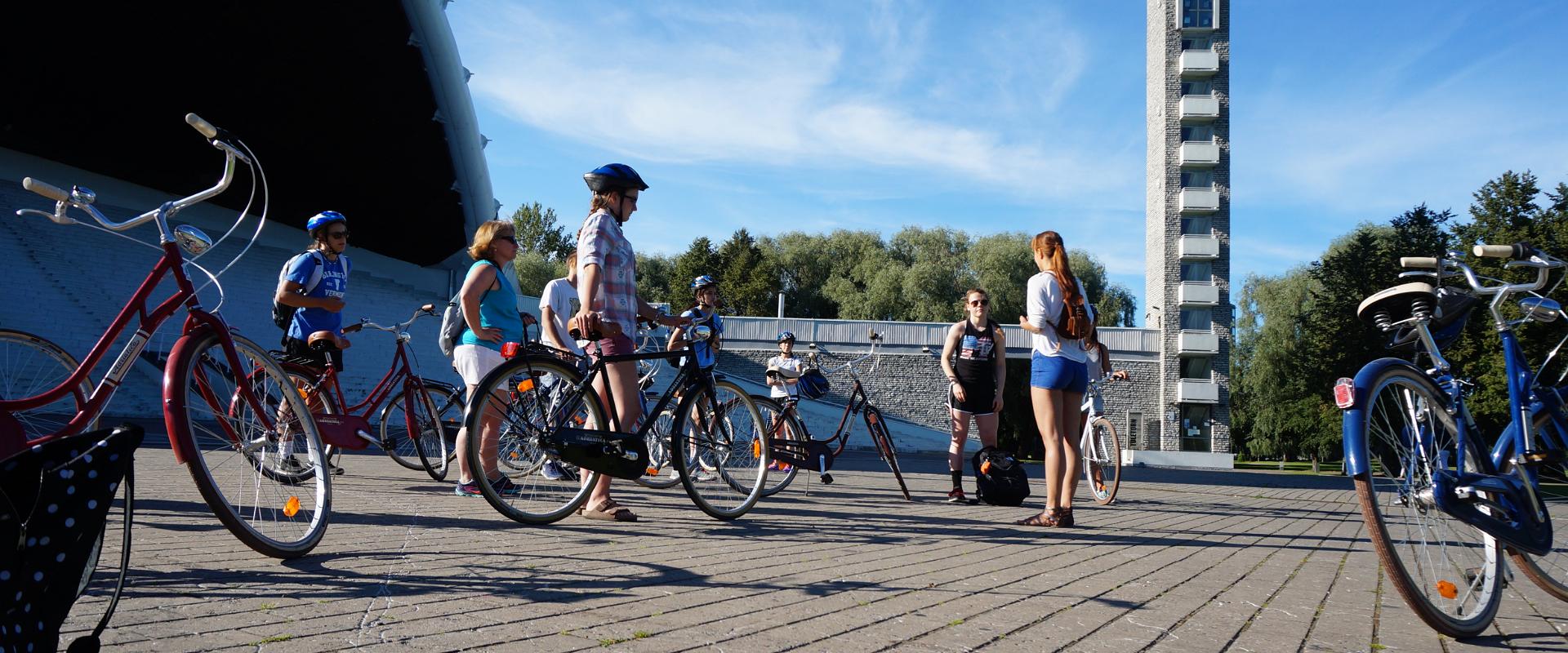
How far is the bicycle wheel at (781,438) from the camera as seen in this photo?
21.6 ft

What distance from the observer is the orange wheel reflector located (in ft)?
9.73

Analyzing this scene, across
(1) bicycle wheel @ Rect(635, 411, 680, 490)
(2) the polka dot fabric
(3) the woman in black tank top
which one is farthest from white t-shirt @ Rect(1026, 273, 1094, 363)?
(2) the polka dot fabric

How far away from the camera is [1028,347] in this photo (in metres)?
45.0

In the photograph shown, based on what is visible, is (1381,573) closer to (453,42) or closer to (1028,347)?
(453,42)

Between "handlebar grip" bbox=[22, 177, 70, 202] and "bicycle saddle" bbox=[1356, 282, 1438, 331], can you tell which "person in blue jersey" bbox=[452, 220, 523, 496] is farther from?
"bicycle saddle" bbox=[1356, 282, 1438, 331]

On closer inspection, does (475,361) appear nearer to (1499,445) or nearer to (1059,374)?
(1059,374)

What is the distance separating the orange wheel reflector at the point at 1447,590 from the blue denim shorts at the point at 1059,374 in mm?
3142

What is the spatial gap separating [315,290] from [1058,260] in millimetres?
4698

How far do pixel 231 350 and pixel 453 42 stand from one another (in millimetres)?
20573

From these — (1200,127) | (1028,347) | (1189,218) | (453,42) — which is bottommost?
(1028,347)

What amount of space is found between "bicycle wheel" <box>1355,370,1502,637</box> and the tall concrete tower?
50238 millimetres

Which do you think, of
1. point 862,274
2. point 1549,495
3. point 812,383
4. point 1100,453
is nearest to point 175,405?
point 1549,495

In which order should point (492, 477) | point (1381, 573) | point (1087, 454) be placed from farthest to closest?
point (1087, 454)
point (492, 477)
point (1381, 573)

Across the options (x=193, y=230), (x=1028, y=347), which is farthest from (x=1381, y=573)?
(x=1028, y=347)
